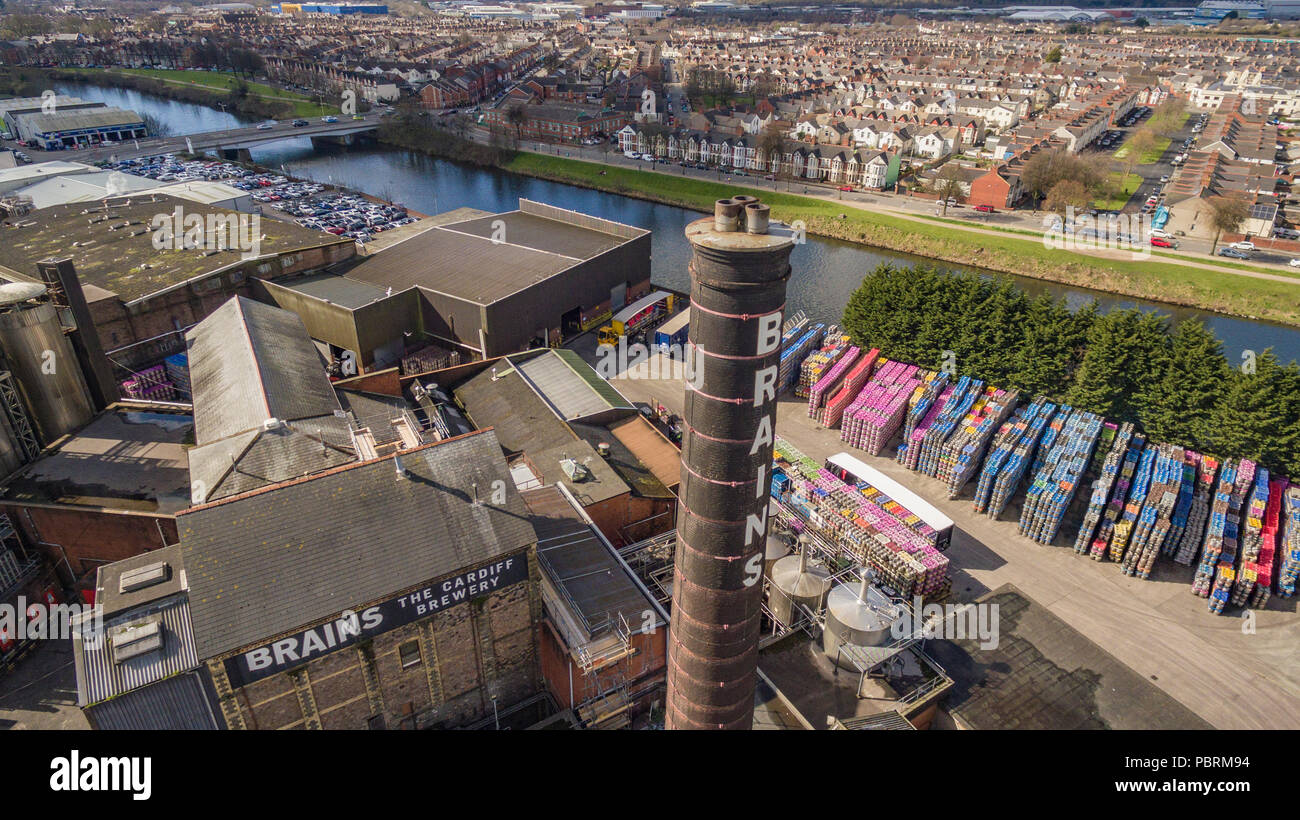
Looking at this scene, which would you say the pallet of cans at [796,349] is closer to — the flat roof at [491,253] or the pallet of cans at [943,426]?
the pallet of cans at [943,426]

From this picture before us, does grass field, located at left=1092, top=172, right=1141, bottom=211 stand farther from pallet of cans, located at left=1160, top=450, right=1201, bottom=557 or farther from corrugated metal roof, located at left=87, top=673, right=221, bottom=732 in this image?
corrugated metal roof, located at left=87, top=673, right=221, bottom=732

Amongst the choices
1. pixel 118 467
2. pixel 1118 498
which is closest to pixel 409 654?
pixel 118 467

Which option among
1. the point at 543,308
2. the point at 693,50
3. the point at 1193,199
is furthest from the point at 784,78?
the point at 543,308

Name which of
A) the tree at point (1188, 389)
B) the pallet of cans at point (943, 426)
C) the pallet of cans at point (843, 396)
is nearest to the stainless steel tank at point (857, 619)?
the pallet of cans at point (943, 426)

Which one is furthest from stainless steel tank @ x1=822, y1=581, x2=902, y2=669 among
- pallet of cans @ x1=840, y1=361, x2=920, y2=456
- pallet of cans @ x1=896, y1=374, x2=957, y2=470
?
pallet of cans @ x1=840, y1=361, x2=920, y2=456

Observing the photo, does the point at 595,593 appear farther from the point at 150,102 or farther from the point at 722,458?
the point at 150,102

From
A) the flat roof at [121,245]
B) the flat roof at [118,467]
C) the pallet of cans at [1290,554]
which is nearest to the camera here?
the flat roof at [118,467]
